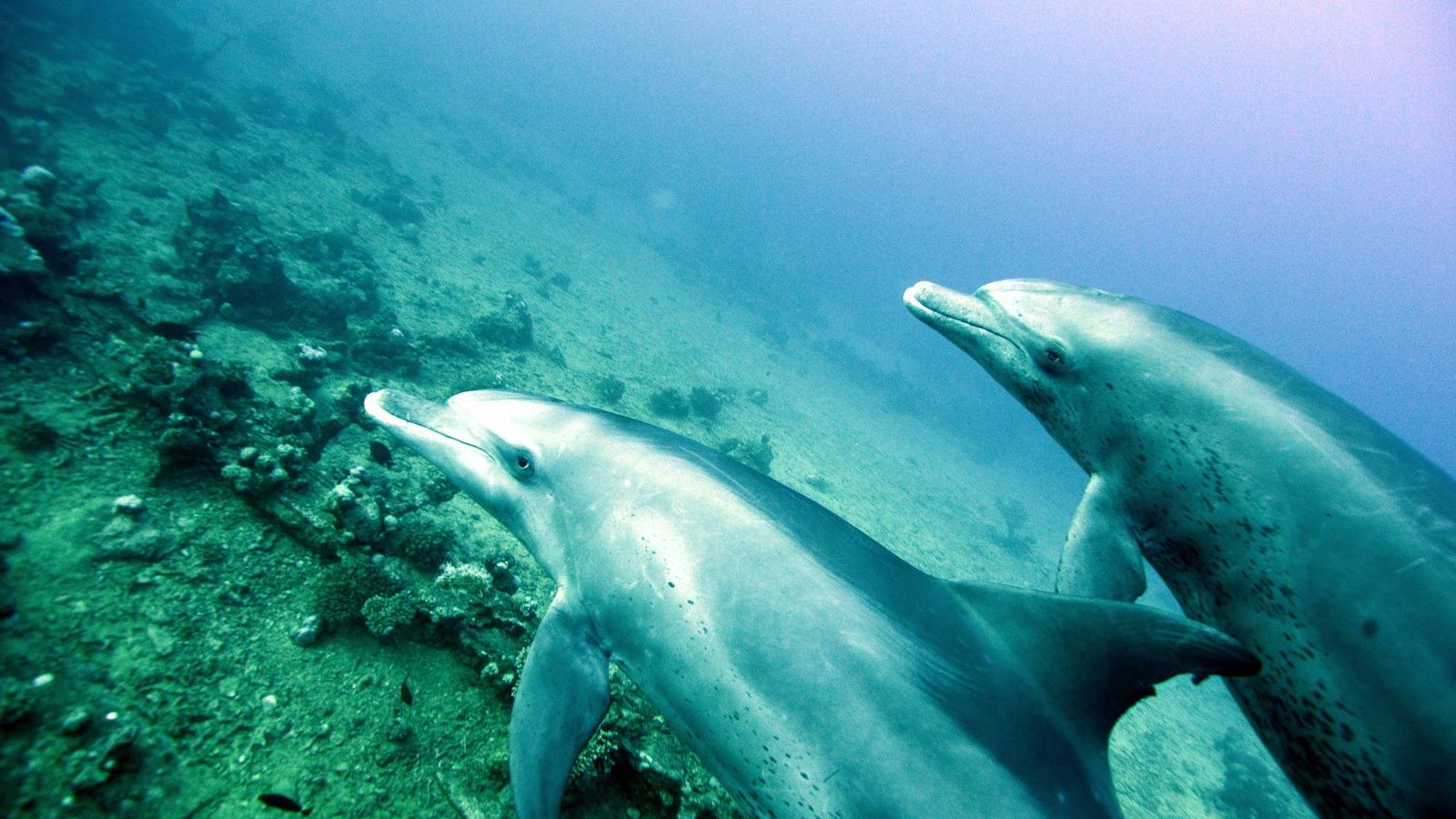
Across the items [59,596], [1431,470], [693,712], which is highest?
[1431,470]

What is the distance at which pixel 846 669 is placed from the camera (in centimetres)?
201

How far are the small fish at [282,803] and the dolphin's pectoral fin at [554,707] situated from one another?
34.2 inches

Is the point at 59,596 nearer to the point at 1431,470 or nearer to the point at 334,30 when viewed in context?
the point at 1431,470

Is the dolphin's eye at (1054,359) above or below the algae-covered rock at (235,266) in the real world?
above

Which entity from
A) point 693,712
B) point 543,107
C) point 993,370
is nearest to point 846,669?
point 693,712

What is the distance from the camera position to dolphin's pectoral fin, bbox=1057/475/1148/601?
3.08 meters

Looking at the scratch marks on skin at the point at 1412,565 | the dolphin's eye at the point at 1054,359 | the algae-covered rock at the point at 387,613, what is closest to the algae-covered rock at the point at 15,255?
the algae-covered rock at the point at 387,613

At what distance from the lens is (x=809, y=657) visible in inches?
80.9

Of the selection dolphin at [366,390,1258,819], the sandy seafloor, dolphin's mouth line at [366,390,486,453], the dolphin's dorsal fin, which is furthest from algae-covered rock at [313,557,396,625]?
the dolphin's dorsal fin

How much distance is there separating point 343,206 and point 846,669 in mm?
18750

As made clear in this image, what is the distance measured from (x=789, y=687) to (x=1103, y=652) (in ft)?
4.09

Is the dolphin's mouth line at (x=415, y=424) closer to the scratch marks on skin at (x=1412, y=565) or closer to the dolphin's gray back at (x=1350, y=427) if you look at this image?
the dolphin's gray back at (x=1350, y=427)

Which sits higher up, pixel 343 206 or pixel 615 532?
pixel 615 532

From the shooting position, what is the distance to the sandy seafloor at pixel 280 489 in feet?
8.07
